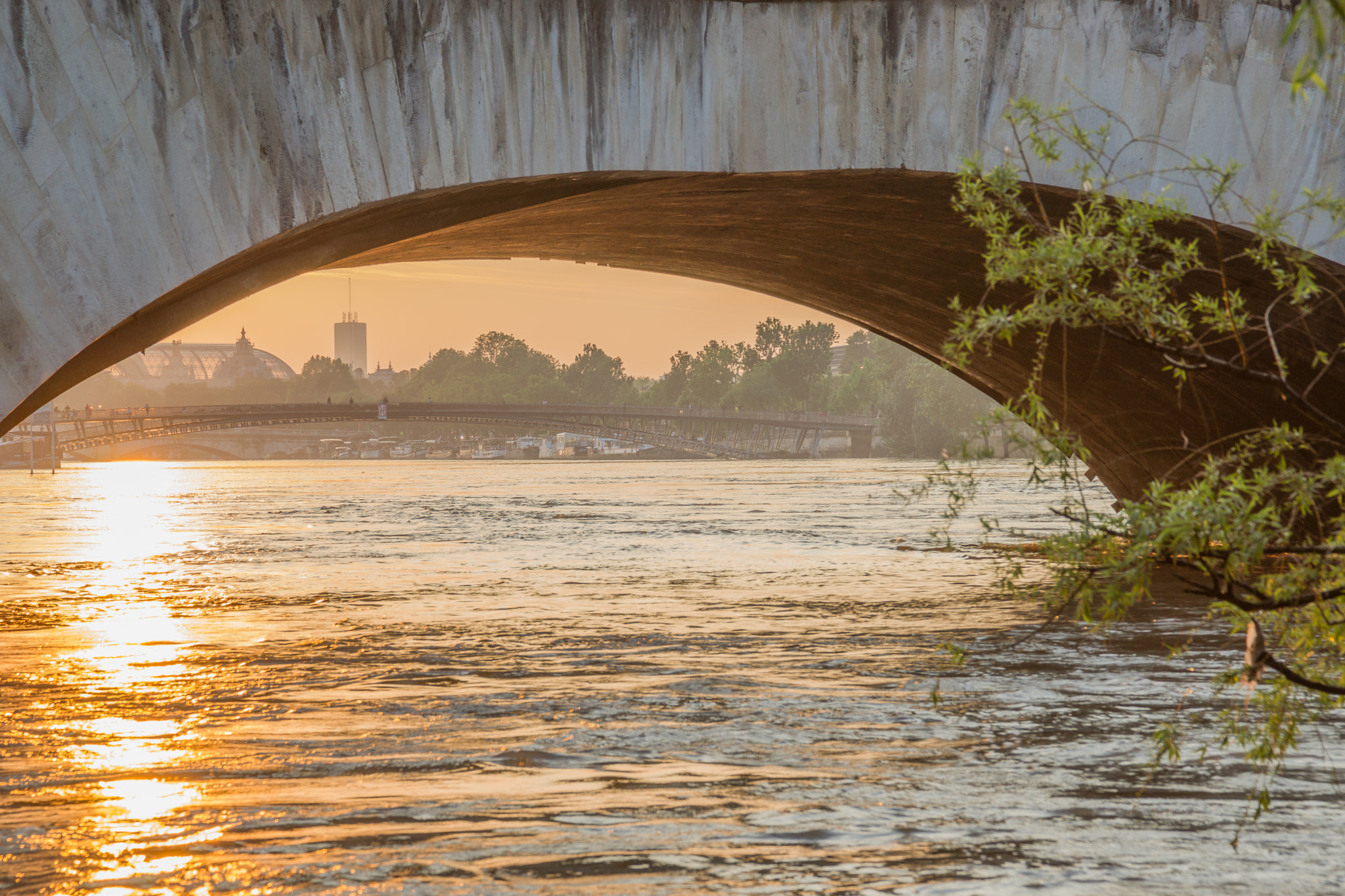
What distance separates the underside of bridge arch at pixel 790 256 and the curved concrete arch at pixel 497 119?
7 centimetres

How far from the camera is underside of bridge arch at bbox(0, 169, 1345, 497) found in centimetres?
816

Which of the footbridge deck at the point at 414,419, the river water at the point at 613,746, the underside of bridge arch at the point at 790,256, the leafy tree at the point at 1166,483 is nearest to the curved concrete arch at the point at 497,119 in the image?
the underside of bridge arch at the point at 790,256

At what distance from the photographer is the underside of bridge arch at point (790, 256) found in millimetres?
8164

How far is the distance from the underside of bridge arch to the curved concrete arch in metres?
0.07

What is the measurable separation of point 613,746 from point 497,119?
11.5ft

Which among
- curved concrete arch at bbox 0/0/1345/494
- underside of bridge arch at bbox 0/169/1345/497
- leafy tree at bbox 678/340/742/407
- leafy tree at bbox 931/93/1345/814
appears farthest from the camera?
leafy tree at bbox 678/340/742/407

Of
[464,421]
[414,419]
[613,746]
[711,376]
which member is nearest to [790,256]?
[613,746]

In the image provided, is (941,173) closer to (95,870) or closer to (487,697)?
(487,697)

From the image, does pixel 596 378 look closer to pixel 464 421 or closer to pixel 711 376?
pixel 711 376

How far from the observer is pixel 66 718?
28.1 ft

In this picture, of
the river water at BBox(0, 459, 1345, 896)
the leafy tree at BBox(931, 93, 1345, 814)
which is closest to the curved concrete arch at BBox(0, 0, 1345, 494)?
the leafy tree at BBox(931, 93, 1345, 814)

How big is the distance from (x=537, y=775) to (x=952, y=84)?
467 centimetres

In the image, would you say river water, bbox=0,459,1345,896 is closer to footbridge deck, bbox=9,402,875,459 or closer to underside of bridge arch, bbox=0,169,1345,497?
underside of bridge arch, bbox=0,169,1345,497

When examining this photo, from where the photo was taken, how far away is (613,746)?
25.6 ft
